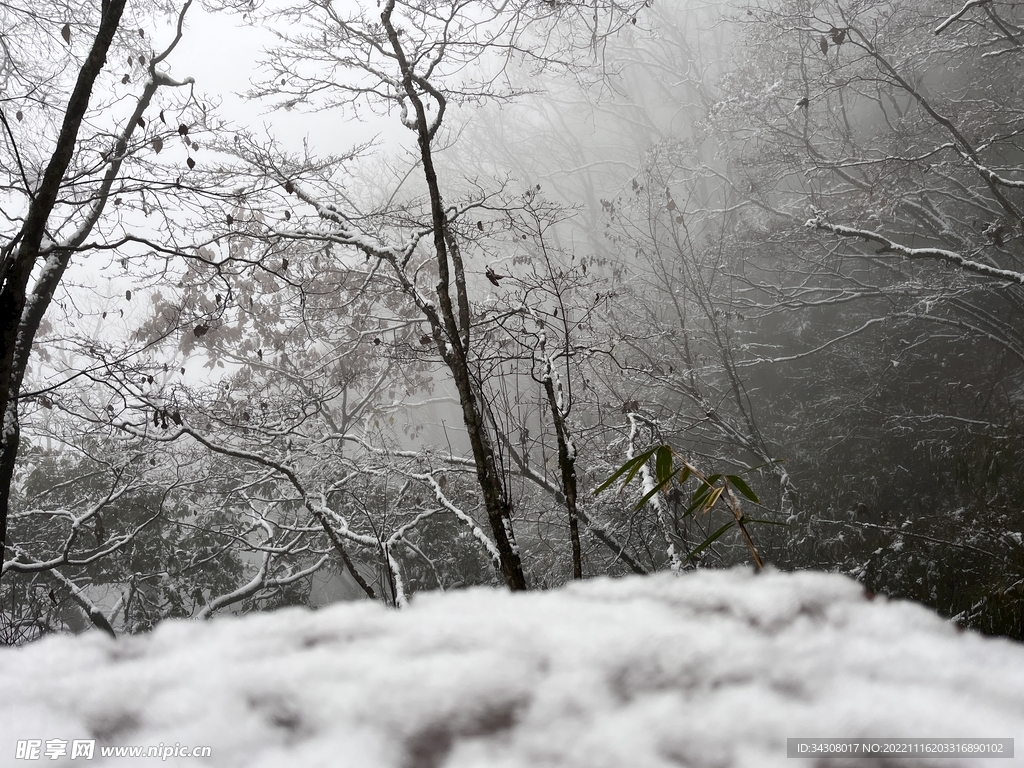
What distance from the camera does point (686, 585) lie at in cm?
65

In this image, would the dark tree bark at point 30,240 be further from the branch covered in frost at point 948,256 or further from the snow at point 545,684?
the branch covered in frost at point 948,256

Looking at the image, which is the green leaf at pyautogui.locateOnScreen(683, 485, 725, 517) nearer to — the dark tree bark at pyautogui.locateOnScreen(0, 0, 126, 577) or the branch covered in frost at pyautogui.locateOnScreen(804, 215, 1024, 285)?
the dark tree bark at pyautogui.locateOnScreen(0, 0, 126, 577)

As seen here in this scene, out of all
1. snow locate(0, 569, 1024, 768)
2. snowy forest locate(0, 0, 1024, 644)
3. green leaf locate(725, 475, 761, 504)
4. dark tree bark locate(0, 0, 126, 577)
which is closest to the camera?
snow locate(0, 569, 1024, 768)

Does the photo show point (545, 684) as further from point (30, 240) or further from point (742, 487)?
point (30, 240)

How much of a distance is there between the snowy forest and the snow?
103 inches

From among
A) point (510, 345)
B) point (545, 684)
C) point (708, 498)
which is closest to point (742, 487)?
point (708, 498)

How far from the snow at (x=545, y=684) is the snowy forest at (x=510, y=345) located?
2.61 m

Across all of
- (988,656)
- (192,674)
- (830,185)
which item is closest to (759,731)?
(988,656)

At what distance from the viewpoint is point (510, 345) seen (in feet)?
29.0

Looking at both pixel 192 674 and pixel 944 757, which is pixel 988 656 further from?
pixel 192 674

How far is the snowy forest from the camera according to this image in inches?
171

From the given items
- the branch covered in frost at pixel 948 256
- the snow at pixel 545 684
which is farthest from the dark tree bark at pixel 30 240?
the branch covered in frost at pixel 948 256

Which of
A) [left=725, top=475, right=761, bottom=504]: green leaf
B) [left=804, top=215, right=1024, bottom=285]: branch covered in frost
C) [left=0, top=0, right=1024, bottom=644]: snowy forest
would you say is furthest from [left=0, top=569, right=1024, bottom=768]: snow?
[left=804, top=215, right=1024, bottom=285]: branch covered in frost

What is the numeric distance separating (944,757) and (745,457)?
9.64 meters
